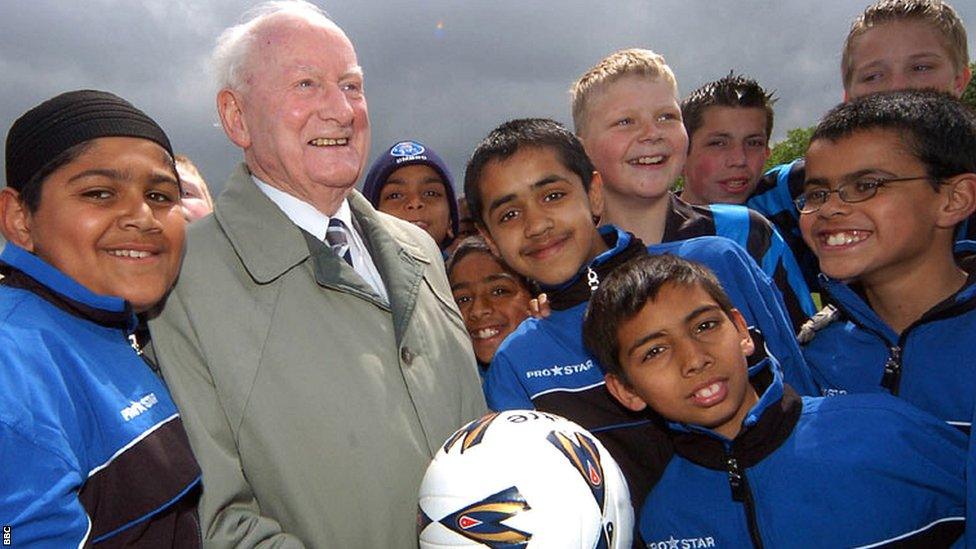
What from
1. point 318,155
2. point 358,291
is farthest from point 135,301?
point 318,155

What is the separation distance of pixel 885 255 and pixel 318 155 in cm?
273

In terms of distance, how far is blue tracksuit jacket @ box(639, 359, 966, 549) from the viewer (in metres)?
2.96

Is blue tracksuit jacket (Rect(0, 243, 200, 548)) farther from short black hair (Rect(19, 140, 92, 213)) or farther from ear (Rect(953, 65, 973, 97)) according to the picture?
ear (Rect(953, 65, 973, 97))

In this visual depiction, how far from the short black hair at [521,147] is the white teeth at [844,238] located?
1294mm

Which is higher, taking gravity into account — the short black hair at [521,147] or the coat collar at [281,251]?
the short black hair at [521,147]

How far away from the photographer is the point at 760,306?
3.78 m

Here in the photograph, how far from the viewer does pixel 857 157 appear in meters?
3.69

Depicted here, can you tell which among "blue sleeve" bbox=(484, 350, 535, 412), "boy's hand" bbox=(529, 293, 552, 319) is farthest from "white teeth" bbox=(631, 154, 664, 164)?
"blue sleeve" bbox=(484, 350, 535, 412)

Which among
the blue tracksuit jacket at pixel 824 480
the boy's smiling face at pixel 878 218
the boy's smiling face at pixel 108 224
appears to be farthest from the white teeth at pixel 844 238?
the boy's smiling face at pixel 108 224

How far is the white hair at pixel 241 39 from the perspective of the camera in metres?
3.56

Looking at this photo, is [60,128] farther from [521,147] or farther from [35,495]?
[521,147]

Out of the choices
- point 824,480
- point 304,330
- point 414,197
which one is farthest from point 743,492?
point 414,197

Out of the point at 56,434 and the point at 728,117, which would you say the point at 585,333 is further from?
the point at 728,117

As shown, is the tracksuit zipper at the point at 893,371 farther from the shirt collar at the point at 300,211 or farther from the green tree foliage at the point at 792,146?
the green tree foliage at the point at 792,146
